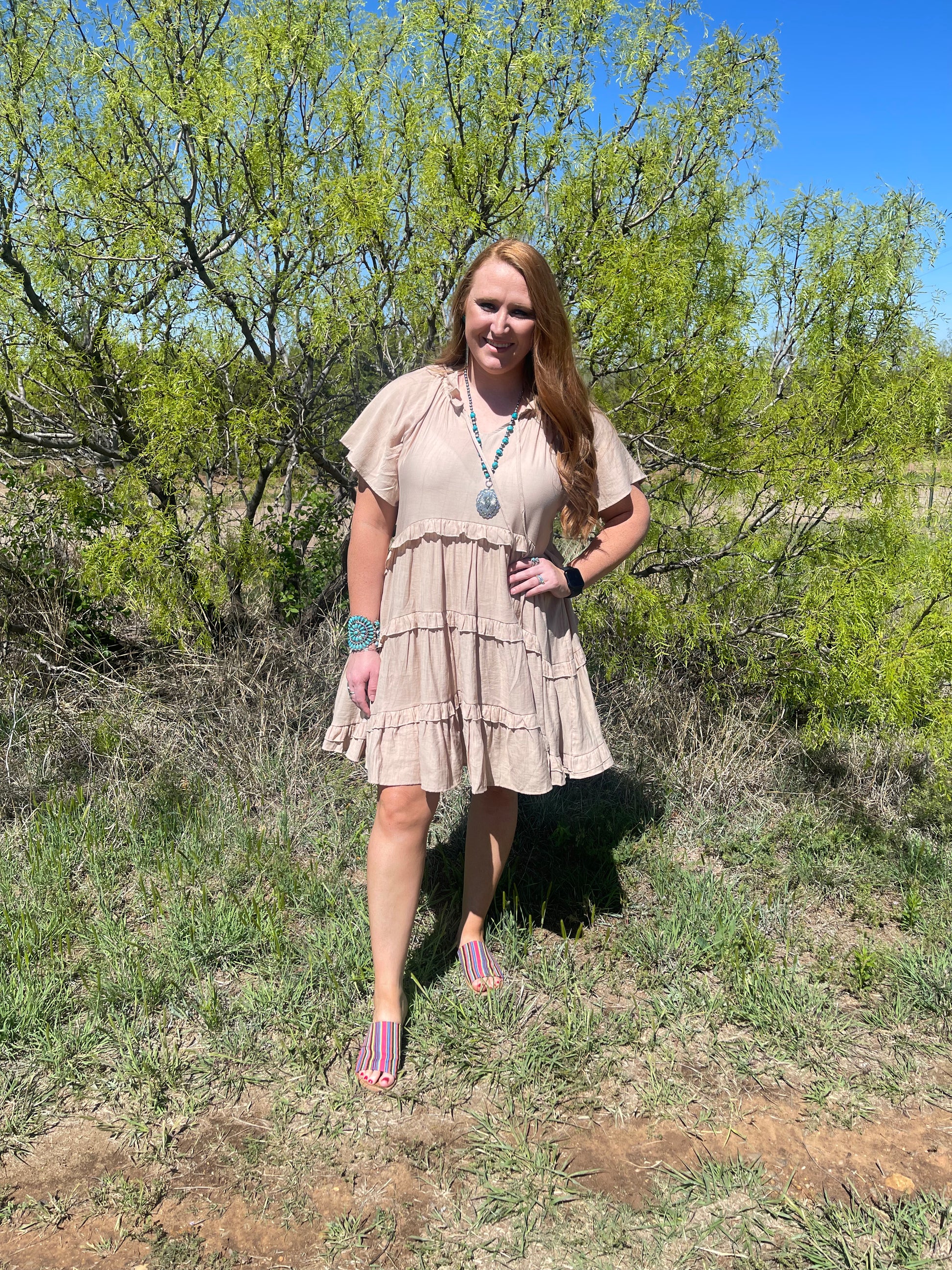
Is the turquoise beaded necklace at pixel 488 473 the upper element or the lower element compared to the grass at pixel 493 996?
upper

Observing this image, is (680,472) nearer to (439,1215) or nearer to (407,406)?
(407,406)

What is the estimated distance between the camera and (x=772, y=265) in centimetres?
403

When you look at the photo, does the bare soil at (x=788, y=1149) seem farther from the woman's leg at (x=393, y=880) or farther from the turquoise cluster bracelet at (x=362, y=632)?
the turquoise cluster bracelet at (x=362, y=632)

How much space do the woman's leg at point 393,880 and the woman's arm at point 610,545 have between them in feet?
1.98

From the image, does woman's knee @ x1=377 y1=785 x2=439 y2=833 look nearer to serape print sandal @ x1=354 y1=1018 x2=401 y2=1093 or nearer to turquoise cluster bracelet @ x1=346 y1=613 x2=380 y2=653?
turquoise cluster bracelet @ x1=346 y1=613 x2=380 y2=653

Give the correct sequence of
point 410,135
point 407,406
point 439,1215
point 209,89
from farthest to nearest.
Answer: point 410,135 → point 209,89 → point 407,406 → point 439,1215

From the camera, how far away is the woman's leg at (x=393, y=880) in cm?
223

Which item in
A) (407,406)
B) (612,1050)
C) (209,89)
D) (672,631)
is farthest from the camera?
(672,631)

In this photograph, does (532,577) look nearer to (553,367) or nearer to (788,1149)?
(553,367)

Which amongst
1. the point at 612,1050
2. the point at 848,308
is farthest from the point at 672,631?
the point at 612,1050

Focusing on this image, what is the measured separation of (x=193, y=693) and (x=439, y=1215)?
268 cm

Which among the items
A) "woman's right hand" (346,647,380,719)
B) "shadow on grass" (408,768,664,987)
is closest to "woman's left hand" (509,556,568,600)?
"woman's right hand" (346,647,380,719)

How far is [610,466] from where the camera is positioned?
240cm

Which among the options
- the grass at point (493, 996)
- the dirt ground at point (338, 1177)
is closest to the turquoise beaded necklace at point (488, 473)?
the grass at point (493, 996)
